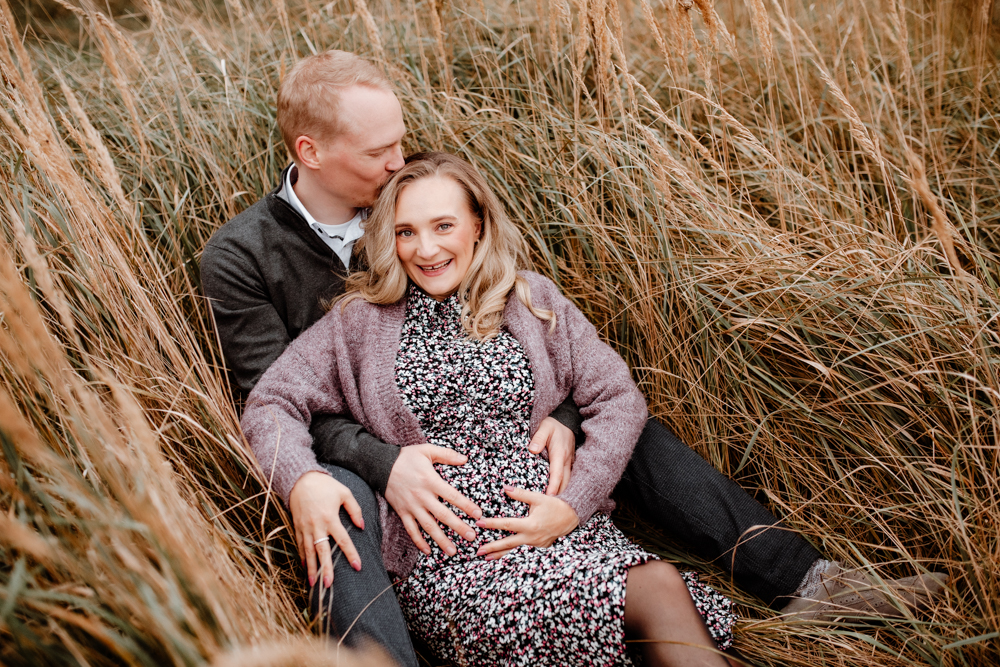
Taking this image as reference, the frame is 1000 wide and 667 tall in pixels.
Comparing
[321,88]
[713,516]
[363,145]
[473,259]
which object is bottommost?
[713,516]

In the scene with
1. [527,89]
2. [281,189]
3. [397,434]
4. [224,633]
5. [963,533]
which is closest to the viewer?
[224,633]

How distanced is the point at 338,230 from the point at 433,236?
1.58 feet

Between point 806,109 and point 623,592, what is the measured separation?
2.09m

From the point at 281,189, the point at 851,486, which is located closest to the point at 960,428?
the point at 851,486

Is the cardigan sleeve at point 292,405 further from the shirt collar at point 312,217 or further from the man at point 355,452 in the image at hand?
the shirt collar at point 312,217

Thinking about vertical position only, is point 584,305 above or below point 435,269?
below

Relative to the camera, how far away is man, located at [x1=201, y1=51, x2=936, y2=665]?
1.57 metres

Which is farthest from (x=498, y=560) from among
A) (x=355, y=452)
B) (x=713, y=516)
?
(x=713, y=516)

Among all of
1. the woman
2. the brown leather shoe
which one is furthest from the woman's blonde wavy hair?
the brown leather shoe

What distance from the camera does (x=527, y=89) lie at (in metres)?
2.55

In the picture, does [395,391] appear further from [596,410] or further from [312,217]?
[312,217]

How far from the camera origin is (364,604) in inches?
58.9

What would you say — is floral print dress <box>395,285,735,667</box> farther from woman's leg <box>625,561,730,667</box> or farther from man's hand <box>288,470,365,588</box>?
man's hand <box>288,470,365,588</box>

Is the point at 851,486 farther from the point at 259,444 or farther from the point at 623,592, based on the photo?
the point at 259,444
